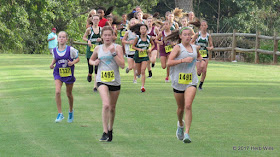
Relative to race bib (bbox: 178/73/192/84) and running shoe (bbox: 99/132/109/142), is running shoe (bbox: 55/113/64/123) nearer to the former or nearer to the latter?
running shoe (bbox: 99/132/109/142)

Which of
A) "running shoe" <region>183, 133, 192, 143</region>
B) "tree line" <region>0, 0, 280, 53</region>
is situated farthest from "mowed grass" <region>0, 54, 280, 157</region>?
"tree line" <region>0, 0, 280, 53</region>

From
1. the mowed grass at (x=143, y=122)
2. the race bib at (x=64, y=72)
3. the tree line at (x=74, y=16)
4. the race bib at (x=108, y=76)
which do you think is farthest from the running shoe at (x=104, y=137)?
the tree line at (x=74, y=16)

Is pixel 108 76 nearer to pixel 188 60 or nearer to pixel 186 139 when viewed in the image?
pixel 188 60

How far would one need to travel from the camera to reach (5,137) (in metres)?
10.4

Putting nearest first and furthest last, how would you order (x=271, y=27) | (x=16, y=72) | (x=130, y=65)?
(x=130, y=65), (x=16, y=72), (x=271, y=27)

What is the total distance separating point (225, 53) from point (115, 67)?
1072 inches

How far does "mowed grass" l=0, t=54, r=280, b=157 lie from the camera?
30.5ft

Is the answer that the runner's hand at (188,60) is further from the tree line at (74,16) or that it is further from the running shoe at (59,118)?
the tree line at (74,16)

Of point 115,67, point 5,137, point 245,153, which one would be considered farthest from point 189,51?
point 5,137

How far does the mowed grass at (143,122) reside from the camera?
930 cm

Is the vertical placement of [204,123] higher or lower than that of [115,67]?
lower

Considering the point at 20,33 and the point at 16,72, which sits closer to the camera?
the point at 16,72

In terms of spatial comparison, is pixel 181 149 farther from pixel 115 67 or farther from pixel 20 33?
pixel 20 33

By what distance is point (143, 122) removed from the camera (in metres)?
11.9
